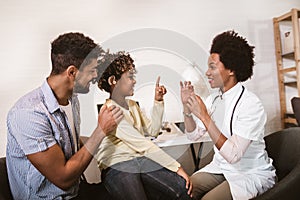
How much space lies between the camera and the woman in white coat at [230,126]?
3.89 feet

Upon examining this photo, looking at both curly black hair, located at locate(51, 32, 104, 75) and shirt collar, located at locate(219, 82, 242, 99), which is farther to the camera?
shirt collar, located at locate(219, 82, 242, 99)

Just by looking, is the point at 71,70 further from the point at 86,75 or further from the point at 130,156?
the point at 130,156

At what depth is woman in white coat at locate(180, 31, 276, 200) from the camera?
1187 millimetres

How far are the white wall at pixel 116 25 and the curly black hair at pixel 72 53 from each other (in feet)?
1.61

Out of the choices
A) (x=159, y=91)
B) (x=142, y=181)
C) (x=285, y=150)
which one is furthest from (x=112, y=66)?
(x=285, y=150)

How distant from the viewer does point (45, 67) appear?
189 centimetres

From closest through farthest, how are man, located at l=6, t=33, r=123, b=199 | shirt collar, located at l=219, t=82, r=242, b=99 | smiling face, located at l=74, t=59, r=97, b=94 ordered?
1. man, located at l=6, t=33, r=123, b=199
2. smiling face, located at l=74, t=59, r=97, b=94
3. shirt collar, located at l=219, t=82, r=242, b=99

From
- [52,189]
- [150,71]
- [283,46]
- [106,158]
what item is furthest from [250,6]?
[52,189]

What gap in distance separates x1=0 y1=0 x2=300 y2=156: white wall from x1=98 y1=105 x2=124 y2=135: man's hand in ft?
1.75

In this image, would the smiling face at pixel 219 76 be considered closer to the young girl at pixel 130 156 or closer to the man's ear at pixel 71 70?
the young girl at pixel 130 156

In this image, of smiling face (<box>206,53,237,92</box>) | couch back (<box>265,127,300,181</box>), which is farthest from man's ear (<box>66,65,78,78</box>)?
couch back (<box>265,127,300,181</box>)

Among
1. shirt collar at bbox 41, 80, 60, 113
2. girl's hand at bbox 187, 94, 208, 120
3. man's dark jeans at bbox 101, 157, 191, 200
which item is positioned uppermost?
shirt collar at bbox 41, 80, 60, 113

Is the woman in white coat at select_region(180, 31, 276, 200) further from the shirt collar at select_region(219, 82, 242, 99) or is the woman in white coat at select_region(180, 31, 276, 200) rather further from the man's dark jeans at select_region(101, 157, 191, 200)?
the man's dark jeans at select_region(101, 157, 191, 200)

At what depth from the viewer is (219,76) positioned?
4.43 feet
